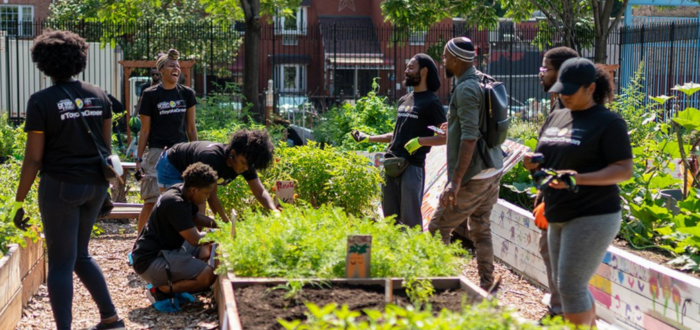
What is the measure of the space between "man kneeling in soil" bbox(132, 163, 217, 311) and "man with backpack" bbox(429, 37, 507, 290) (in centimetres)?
161

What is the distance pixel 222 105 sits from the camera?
45.6ft

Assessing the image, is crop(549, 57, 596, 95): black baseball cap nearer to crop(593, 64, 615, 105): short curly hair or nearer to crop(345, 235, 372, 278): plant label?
crop(593, 64, 615, 105): short curly hair

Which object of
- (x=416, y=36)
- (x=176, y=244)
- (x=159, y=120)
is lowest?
(x=176, y=244)

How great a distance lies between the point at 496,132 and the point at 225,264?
6.93 feet

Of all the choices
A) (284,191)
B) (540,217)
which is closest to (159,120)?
(284,191)

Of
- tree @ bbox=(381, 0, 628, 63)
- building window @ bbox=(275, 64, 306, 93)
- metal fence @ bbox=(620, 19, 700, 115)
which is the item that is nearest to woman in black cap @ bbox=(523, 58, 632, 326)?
tree @ bbox=(381, 0, 628, 63)

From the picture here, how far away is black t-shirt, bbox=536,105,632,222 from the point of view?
14.0ft

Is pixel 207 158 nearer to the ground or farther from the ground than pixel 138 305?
farther from the ground

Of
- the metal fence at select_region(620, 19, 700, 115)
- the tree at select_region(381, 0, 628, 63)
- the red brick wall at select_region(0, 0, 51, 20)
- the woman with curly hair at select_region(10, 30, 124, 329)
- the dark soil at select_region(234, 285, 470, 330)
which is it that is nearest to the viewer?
the dark soil at select_region(234, 285, 470, 330)

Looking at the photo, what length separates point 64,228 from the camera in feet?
16.0

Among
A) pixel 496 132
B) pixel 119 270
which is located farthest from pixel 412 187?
pixel 119 270

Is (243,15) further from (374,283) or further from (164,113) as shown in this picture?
(374,283)

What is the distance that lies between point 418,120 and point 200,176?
196 centimetres

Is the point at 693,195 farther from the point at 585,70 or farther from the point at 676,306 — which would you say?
the point at 585,70
